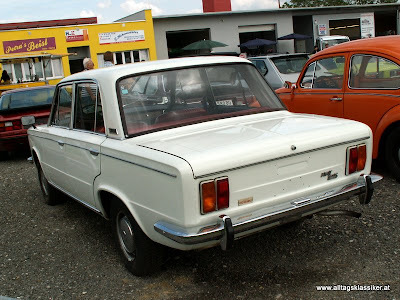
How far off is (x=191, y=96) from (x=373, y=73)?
115 inches

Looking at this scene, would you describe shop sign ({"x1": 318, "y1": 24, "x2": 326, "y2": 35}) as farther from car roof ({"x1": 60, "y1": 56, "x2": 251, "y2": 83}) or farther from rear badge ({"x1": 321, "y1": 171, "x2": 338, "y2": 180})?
rear badge ({"x1": 321, "y1": 171, "x2": 338, "y2": 180})

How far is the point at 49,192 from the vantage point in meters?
5.89

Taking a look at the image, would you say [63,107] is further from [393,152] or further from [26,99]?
[26,99]

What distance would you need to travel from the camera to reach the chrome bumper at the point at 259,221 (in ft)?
9.57

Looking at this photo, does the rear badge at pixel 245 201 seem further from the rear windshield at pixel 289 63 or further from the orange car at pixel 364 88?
the rear windshield at pixel 289 63

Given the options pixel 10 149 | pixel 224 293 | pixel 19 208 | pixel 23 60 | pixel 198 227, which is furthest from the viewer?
pixel 23 60

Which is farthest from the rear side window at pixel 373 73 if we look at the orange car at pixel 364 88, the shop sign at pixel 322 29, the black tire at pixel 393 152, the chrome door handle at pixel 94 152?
the shop sign at pixel 322 29

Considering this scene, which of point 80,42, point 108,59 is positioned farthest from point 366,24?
point 108,59

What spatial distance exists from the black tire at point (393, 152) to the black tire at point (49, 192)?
4069 millimetres

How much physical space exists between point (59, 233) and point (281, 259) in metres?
2.43

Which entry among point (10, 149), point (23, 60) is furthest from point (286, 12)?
point (10, 149)

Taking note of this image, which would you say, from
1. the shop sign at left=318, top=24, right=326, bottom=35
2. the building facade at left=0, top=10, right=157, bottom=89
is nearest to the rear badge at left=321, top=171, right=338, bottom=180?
the building facade at left=0, top=10, right=157, bottom=89

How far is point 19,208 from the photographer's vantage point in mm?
6059

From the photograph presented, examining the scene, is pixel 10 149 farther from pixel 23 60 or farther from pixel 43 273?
pixel 23 60
